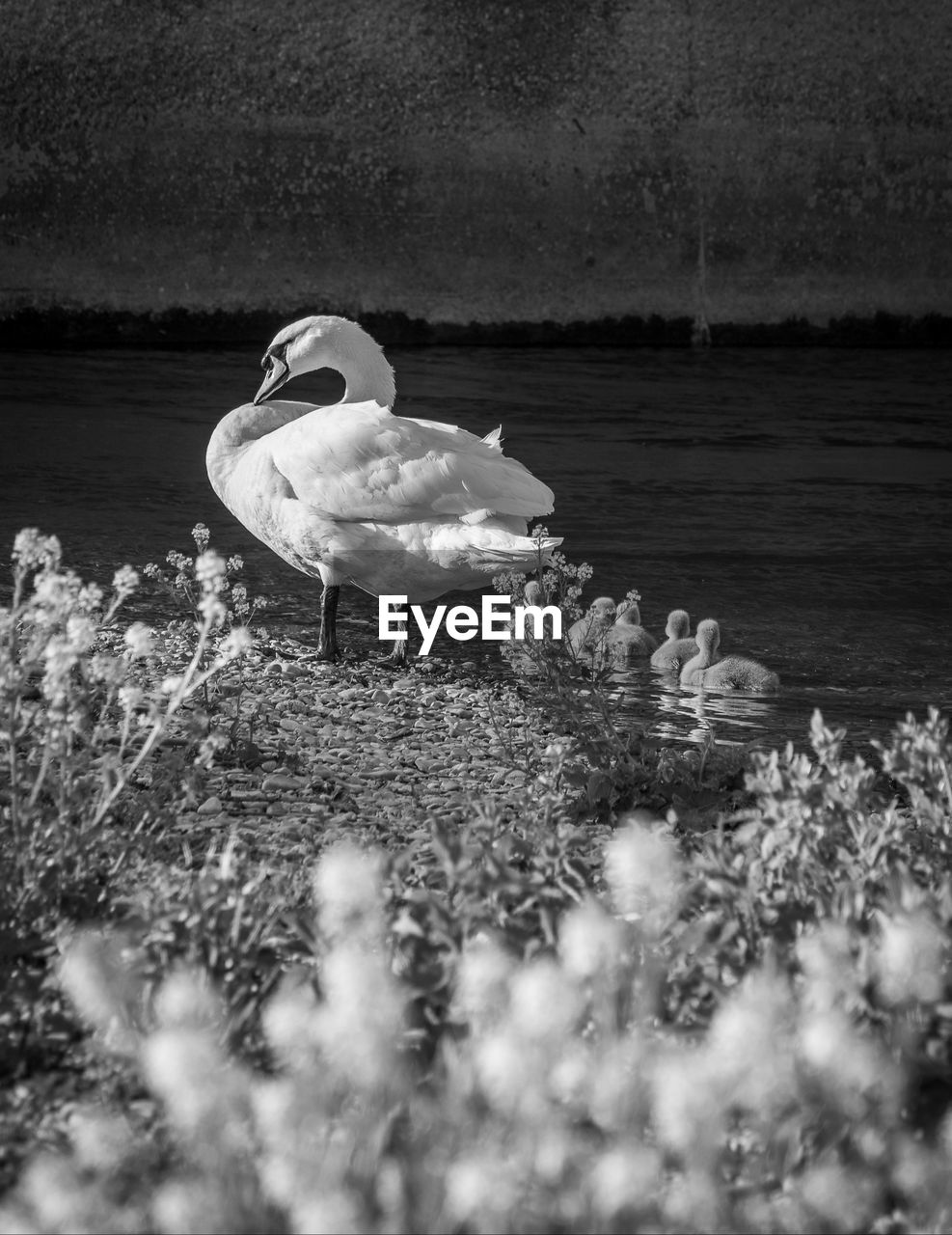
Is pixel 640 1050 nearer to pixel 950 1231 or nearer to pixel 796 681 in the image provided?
pixel 950 1231

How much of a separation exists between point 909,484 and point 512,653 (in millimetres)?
5804

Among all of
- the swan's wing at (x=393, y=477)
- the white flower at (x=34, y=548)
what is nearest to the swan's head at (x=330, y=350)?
the swan's wing at (x=393, y=477)

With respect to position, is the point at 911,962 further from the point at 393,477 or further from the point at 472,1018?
the point at 393,477

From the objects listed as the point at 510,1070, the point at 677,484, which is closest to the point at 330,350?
the point at 677,484

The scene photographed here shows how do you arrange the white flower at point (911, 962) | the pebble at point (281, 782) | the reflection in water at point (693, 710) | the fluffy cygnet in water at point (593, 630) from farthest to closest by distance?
the reflection in water at point (693, 710), the fluffy cygnet in water at point (593, 630), the pebble at point (281, 782), the white flower at point (911, 962)

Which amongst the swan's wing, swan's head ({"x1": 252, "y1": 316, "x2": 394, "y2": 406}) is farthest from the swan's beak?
the swan's wing

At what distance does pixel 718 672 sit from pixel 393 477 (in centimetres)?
142

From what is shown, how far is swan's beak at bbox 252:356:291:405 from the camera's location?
676cm

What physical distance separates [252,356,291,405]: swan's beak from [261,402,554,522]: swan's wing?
665 mm

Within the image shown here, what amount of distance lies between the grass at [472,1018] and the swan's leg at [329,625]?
2.27m

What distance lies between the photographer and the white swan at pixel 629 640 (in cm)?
670

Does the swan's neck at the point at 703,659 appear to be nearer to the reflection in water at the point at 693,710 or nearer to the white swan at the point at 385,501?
the reflection in water at the point at 693,710

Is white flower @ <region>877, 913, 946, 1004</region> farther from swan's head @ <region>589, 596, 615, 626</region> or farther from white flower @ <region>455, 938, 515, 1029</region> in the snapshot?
swan's head @ <region>589, 596, 615, 626</region>

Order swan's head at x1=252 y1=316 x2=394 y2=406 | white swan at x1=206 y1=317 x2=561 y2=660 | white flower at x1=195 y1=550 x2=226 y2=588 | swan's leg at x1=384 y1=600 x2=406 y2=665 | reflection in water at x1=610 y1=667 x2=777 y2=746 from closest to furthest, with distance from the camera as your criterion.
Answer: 1. white flower at x1=195 y1=550 x2=226 y2=588
2. reflection in water at x1=610 y1=667 x2=777 y2=746
3. white swan at x1=206 y1=317 x2=561 y2=660
4. swan's leg at x1=384 y1=600 x2=406 y2=665
5. swan's head at x1=252 y1=316 x2=394 y2=406
